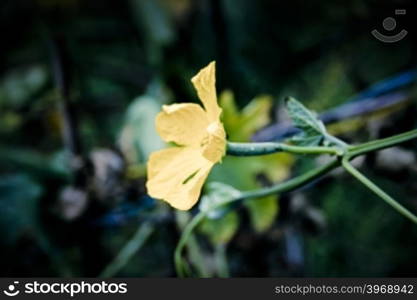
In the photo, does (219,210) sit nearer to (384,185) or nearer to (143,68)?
(384,185)

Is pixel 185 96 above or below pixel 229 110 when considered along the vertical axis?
above

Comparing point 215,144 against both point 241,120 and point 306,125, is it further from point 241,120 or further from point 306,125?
point 241,120

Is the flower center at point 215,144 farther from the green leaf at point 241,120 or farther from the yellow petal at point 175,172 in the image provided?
the green leaf at point 241,120

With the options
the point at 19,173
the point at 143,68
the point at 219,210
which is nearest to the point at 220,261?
the point at 219,210

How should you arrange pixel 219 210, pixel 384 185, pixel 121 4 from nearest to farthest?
pixel 219 210 → pixel 384 185 → pixel 121 4

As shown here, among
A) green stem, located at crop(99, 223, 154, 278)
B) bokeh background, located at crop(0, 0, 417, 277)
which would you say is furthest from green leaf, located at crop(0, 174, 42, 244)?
green stem, located at crop(99, 223, 154, 278)

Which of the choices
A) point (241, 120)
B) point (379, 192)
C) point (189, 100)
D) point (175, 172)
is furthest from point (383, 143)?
point (189, 100)
